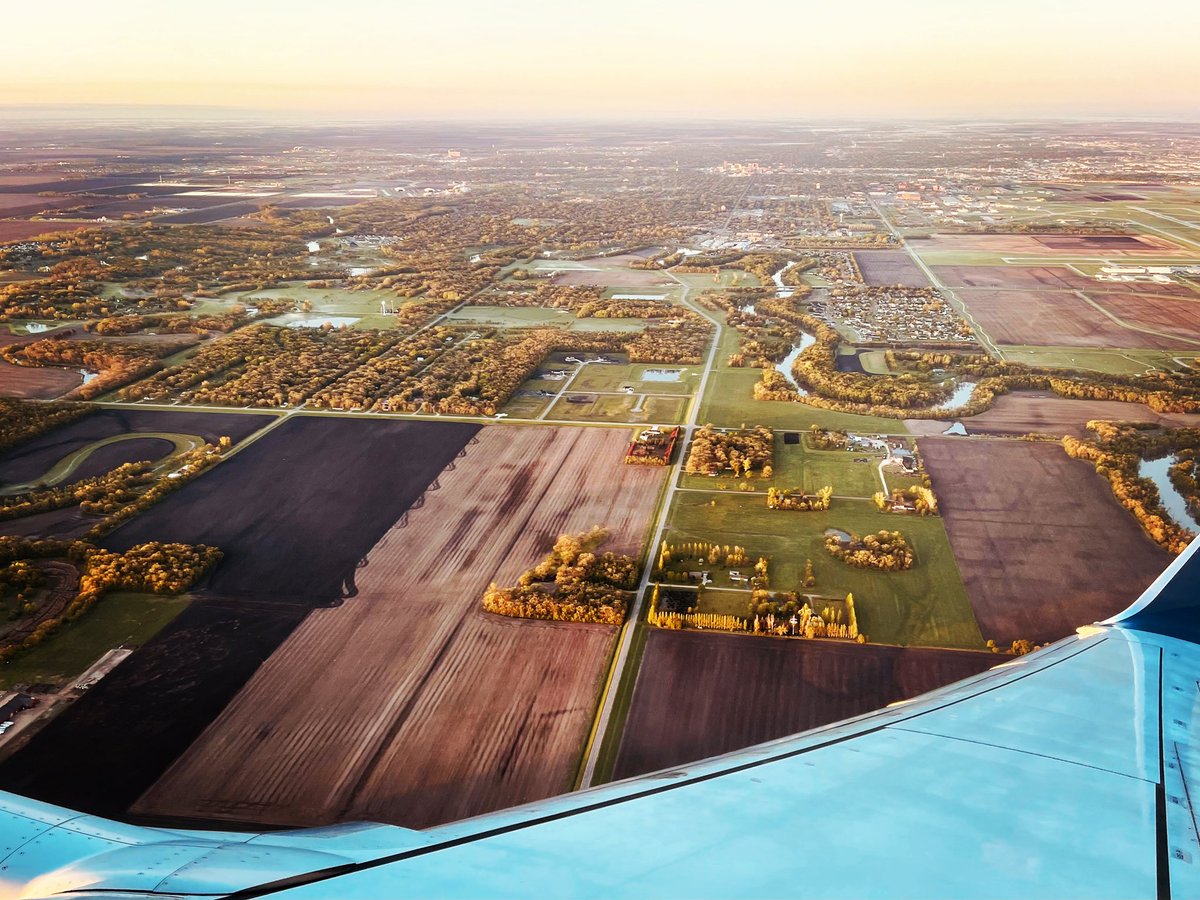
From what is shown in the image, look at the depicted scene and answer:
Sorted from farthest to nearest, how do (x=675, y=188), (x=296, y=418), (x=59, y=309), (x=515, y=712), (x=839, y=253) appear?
1. (x=675, y=188)
2. (x=839, y=253)
3. (x=59, y=309)
4. (x=296, y=418)
5. (x=515, y=712)

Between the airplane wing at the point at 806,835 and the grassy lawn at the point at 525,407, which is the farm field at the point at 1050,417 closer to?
the grassy lawn at the point at 525,407

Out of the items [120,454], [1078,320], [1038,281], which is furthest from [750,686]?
[1038,281]

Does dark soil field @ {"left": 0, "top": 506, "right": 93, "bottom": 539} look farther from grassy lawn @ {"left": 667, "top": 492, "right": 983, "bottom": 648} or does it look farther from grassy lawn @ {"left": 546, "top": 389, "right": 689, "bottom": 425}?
grassy lawn @ {"left": 667, "top": 492, "right": 983, "bottom": 648}

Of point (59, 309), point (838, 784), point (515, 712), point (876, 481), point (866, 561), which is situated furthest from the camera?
point (59, 309)

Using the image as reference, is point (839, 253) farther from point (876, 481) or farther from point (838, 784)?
point (838, 784)

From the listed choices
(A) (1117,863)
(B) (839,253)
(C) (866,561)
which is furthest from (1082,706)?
(B) (839,253)

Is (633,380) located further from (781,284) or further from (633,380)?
(781,284)
